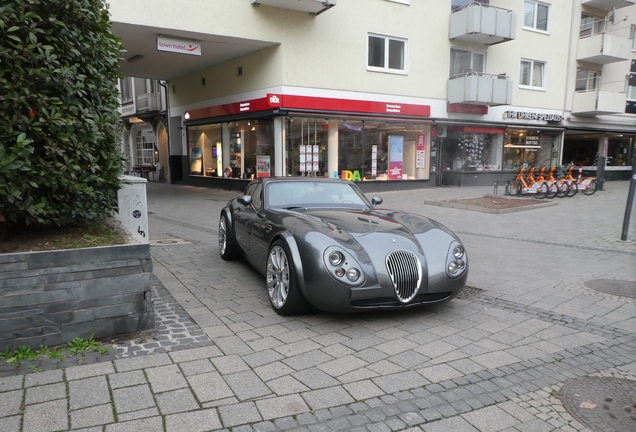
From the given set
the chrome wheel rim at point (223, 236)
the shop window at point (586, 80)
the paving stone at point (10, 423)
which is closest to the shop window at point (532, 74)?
the shop window at point (586, 80)

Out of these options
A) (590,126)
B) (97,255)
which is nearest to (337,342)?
(97,255)

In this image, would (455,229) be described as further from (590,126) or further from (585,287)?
(590,126)

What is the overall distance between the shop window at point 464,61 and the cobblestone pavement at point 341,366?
17.3 meters

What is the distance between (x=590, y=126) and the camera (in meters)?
26.8

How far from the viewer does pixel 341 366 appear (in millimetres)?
3359

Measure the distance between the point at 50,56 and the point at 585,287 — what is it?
622 centimetres

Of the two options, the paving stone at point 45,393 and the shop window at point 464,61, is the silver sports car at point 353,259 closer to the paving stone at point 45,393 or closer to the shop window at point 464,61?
the paving stone at point 45,393

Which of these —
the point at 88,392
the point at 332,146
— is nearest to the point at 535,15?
the point at 332,146

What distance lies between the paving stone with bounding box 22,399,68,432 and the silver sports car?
2.05m

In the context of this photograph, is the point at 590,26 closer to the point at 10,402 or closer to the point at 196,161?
the point at 196,161

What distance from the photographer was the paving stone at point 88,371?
10.1ft

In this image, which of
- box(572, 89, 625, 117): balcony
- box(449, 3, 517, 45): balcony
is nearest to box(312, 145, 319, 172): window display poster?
box(449, 3, 517, 45): balcony

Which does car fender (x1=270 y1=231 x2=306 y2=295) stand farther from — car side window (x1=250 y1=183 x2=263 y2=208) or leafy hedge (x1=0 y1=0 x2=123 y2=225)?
leafy hedge (x1=0 y1=0 x2=123 y2=225)

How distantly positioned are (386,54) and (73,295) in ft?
58.3
